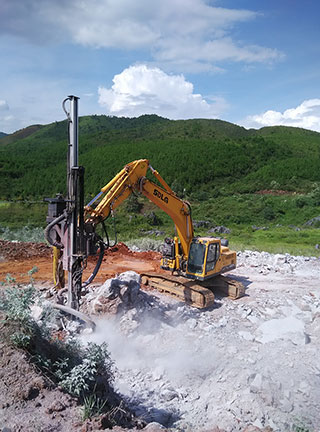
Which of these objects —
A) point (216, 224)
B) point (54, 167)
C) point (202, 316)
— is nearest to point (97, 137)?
point (54, 167)

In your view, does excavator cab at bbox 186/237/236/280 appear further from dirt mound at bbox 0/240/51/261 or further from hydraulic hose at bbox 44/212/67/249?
dirt mound at bbox 0/240/51/261

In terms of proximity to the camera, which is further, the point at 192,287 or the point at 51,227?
the point at 192,287

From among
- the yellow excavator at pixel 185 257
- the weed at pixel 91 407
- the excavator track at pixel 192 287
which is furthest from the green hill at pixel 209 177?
the weed at pixel 91 407

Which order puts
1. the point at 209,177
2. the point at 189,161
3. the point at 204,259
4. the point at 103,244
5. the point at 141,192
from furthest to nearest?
the point at 189,161 < the point at 209,177 < the point at 204,259 < the point at 141,192 < the point at 103,244

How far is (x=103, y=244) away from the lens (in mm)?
7656

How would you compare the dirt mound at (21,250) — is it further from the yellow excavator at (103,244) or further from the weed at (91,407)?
the weed at (91,407)

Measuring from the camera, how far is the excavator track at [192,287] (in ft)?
33.2

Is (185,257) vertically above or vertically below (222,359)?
above

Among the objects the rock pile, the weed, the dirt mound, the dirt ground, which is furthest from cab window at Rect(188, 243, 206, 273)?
the dirt mound

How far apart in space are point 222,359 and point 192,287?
115 inches

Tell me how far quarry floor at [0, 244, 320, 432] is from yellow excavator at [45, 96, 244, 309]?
0.64 m

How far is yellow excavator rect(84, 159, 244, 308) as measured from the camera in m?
9.64

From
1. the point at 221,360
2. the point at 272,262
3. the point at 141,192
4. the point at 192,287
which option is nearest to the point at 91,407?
the point at 221,360

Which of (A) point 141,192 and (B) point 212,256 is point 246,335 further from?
(A) point 141,192
